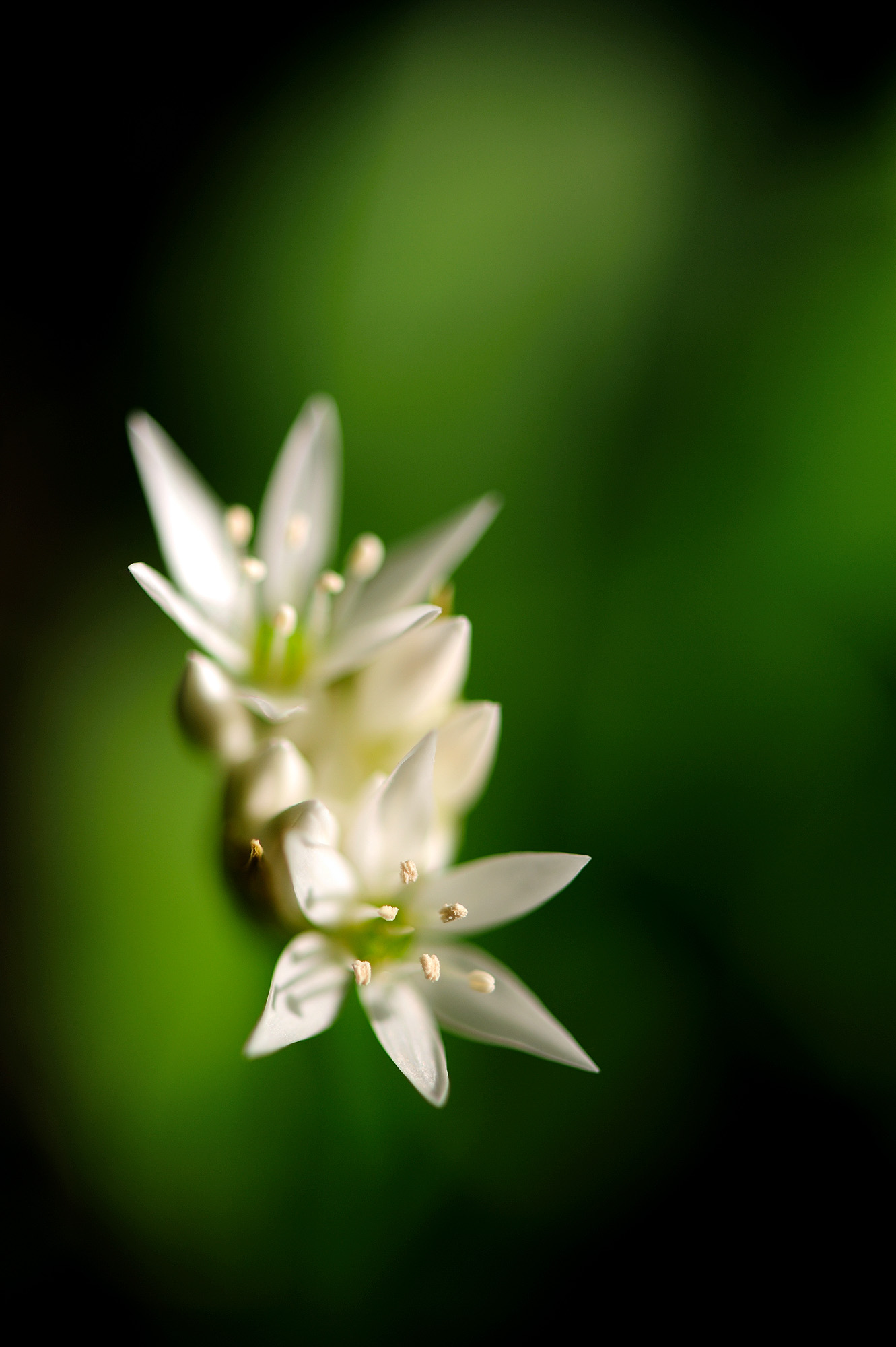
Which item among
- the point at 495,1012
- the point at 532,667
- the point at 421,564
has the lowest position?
the point at 495,1012

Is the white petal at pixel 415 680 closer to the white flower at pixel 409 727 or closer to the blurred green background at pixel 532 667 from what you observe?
the white flower at pixel 409 727

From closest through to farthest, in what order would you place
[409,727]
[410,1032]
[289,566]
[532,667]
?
1. [410,1032]
2. [409,727]
3. [289,566]
4. [532,667]

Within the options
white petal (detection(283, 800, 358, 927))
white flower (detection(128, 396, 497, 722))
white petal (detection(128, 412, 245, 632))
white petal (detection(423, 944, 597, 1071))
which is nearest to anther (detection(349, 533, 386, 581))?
white flower (detection(128, 396, 497, 722))

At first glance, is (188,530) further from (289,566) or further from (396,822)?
(396,822)

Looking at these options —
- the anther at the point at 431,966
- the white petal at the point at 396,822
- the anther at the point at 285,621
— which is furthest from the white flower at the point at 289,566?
the anther at the point at 431,966

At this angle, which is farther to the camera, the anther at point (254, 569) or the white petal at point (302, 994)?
the anther at point (254, 569)

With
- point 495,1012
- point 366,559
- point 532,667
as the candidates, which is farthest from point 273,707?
point 532,667

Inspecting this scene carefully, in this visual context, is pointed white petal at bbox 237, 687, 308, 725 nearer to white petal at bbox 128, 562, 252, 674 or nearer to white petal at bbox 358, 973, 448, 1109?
white petal at bbox 128, 562, 252, 674

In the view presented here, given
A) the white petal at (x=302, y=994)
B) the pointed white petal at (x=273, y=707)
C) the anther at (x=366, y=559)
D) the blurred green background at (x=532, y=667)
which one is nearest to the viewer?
the white petal at (x=302, y=994)
